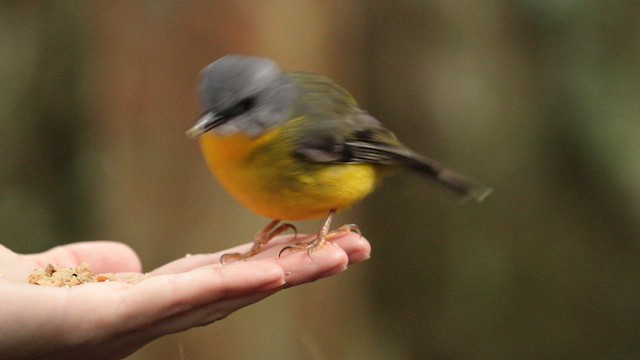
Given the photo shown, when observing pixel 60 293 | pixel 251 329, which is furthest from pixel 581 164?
pixel 60 293

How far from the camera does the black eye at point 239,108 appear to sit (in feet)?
6.97

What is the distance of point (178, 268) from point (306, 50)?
185cm

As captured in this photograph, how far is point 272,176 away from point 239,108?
21cm

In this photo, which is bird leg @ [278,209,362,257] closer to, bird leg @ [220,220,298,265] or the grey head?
bird leg @ [220,220,298,265]

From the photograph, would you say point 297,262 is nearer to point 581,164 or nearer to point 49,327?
point 49,327

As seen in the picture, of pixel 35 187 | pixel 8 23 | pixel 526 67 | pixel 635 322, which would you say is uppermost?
pixel 8 23

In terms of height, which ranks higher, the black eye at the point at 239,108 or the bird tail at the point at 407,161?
the black eye at the point at 239,108

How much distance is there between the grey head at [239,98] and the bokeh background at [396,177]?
150cm

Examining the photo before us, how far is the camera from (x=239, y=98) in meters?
2.14

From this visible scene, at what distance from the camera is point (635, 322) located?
14.0 ft

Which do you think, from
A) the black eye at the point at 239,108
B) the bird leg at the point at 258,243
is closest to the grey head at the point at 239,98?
the black eye at the point at 239,108

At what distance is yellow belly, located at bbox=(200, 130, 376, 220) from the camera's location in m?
2.19

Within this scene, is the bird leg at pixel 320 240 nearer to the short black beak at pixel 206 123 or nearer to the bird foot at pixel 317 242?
the bird foot at pixel 317 242

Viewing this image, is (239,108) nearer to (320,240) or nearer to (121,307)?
(320,240)
